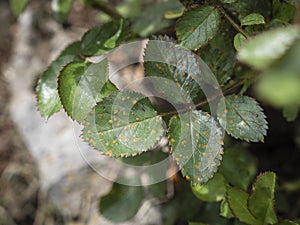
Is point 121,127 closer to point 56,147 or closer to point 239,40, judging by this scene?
point 239,40

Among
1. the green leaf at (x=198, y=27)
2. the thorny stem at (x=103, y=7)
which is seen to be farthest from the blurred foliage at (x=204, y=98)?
the thorny stem at (x=103, y=7)

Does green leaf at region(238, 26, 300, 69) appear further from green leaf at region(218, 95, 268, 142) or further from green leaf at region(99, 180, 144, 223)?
green leaf at region(99, 180, 144, 223)

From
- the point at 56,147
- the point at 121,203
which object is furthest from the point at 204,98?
the point at 56,147

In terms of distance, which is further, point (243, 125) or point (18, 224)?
point (18, 224)

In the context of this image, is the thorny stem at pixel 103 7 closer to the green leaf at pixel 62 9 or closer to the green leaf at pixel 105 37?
the green leaf at pixel 62 9

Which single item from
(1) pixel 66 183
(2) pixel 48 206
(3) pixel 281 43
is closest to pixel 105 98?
(3) pixel 281 43

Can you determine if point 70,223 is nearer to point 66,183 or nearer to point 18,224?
point 66,183
